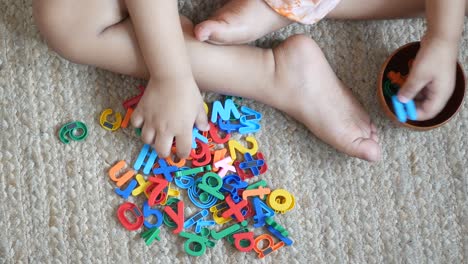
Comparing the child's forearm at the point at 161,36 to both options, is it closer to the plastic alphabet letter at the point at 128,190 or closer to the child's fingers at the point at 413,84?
the plastic alphabet letter at the point at 128,190

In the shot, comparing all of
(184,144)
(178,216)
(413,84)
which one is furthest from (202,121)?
(413,84)

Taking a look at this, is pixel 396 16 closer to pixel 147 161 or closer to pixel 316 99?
pixel 316 99

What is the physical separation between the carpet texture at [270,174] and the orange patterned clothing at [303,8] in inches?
3.1

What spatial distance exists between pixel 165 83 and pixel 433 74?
368 mm

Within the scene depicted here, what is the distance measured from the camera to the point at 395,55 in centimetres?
89

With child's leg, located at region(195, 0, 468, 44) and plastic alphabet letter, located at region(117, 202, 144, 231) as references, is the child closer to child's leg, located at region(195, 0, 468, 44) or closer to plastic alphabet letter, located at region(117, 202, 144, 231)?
child's leg, located at region(195, 0, 468, 44)

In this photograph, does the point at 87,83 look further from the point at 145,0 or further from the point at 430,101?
the point at 430,101

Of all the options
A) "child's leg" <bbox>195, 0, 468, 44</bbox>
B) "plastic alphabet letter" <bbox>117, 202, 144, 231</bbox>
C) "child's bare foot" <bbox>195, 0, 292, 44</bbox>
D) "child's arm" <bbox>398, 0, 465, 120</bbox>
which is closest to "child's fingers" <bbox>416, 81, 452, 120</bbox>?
"child's arm" <bbox>398, 0, 465, 120</bbox>

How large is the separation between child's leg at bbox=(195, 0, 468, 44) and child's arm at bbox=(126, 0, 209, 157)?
0.05 meters

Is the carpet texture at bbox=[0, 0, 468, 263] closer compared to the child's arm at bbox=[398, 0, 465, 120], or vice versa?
the child's arm at bbox=[398, 0, 465, 120]

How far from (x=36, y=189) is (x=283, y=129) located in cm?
39

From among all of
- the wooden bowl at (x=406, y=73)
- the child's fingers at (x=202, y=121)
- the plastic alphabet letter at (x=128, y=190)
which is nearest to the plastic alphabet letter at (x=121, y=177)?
the plastic alphabet letter at (x=128, y=190)

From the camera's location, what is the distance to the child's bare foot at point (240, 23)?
0.86 metres

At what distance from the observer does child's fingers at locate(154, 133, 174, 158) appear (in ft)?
2.86
